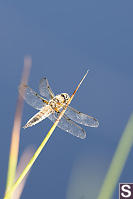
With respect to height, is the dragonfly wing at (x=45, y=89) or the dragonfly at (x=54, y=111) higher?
the dragonfly wing at (x=45, y=89)

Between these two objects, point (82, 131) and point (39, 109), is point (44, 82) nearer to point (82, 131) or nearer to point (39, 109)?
point (39, 109)

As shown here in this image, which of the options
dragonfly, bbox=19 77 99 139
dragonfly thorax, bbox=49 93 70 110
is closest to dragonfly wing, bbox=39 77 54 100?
dragonfly, bbox=19 77 99 139

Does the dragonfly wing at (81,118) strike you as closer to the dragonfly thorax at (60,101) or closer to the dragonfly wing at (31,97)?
the dragonfly thorax at (60,101)

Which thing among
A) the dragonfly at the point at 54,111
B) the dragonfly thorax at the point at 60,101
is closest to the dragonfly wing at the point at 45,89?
the dragonfly at the point at 54,111

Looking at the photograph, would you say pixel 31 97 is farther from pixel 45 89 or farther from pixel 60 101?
pixel 60 101

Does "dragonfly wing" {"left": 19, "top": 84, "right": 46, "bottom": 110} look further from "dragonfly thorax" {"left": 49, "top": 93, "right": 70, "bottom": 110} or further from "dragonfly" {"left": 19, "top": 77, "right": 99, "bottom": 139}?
"dragonfly thorax" {"left": 49, "top": 93, "right": 70, "bottom": 110}

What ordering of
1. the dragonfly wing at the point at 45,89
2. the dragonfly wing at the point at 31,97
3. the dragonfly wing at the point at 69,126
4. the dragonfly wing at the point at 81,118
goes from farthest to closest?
the dragonfly wing at the point at 45,89, the dragonfly wing at the point at 31,97, the dragonfly wing at the point at 69,126, the dragonfly wing at the point at 81,118

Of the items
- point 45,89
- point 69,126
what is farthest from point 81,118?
point 45,89
